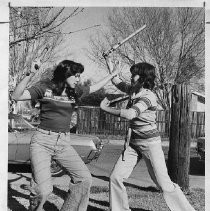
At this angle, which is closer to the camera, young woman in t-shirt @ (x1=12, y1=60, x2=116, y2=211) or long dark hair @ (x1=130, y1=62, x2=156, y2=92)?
young woman in t-shirt @ (x1=12, y1=60, x2=116, y2=211)

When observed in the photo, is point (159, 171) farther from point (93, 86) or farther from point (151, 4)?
point (151, 4)

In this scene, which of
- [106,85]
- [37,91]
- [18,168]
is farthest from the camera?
[18,168]

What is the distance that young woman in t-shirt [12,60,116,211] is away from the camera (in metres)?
3.70

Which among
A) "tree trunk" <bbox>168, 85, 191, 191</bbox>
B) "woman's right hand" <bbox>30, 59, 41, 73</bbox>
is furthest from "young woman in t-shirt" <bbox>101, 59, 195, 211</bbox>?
"tree trunk" <bbox>168, 85, 191, 191</bbox>

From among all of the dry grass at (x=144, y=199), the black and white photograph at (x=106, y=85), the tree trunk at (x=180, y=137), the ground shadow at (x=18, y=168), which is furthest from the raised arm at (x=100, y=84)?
the ground shadow at (x=18, y=168)

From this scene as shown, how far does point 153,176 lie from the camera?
4066 mm

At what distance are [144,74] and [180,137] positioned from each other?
5.07 ft

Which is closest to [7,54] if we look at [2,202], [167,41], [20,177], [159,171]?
[2,202]

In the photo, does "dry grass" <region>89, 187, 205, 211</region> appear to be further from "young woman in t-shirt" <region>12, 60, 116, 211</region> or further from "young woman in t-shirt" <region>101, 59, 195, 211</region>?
"young woman in t-shirt" <region>12, 60, 116, 211</region>

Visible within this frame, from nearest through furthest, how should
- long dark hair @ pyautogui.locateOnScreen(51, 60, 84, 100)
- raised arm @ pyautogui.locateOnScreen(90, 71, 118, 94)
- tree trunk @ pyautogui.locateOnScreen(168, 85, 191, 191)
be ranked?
long dark hair @ pyautogui.locateOnScreen(51, 60, 84, 100) → raised arm @ pyautogui.locateOnScreen(90, 71, 118, 94) → tree trunk @ pyautogui.locateOnScreen(168, 85, 191, 191)

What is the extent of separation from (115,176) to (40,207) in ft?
2.35

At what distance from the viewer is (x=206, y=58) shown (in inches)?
152

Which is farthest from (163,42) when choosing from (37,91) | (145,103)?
(37,91)

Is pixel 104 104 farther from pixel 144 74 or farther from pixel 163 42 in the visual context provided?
pixel 163 42
